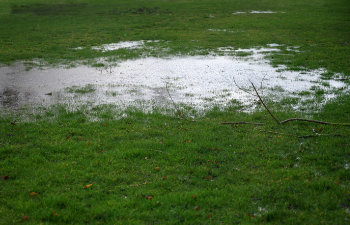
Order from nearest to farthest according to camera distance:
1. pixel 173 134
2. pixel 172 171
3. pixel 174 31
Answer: pixel 172 171
pixel 173 134
pixel 174 31

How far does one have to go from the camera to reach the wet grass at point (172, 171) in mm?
5566

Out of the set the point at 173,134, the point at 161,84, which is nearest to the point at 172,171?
the point at 173,134

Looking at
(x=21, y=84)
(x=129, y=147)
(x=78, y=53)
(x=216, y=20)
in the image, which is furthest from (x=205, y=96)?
(x=216, y=20)

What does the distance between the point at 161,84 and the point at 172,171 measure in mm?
7110

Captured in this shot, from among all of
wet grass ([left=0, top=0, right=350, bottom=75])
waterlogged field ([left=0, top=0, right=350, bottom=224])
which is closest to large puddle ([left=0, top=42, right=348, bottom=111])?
waterlogged field ([left=0, top=0, right=350, bottom=224])

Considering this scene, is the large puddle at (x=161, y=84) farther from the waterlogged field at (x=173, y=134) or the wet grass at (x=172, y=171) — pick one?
the wet grass at (x=172, y=171)

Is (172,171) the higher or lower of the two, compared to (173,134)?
lower

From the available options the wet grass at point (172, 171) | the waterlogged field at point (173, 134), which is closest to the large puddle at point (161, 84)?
the waterlogged field at point (173, 134)

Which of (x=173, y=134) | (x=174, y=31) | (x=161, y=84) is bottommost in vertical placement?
(x=173, y=134)

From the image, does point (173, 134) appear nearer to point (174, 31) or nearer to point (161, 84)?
point (161, 84)

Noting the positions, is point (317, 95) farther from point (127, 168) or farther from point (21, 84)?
point (21, 84)

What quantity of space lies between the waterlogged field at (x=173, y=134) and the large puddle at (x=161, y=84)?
0.06 m

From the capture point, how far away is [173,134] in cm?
888

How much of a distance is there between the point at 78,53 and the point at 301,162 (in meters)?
15.4
